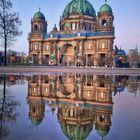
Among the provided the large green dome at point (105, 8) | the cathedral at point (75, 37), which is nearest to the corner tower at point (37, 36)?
the cathedral at point (75, 37)

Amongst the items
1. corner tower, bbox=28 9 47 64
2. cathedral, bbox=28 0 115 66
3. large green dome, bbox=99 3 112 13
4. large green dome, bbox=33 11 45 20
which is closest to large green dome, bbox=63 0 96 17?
cathedral, bbox=28 0 115 66

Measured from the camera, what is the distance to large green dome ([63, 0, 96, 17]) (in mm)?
85688

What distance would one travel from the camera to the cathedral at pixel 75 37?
75688mm

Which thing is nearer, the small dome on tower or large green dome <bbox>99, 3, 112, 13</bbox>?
large green dome <bbox>99, 3, 112, 13</bbox>

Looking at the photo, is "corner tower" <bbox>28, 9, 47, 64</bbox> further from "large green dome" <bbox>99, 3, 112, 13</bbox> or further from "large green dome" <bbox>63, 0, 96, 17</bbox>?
"large green dome" <bbox>99, 3, 112, 13</bbox>

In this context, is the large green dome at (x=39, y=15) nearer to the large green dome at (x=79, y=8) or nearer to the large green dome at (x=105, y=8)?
the large green dome at (x=79, y=8)

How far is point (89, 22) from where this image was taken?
86.2 m

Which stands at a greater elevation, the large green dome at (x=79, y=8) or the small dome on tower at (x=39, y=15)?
the large green dome at (x=79, y=8)

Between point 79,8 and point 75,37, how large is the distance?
11.1 metres

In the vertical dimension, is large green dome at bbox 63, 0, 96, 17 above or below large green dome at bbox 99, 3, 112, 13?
above

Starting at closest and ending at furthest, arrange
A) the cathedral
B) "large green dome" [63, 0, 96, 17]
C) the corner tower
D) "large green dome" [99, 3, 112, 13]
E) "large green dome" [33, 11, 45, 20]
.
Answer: the cathedral
"large green dome" [99, 3, 112, 13]
"large green dome" [63, 0, 96, 17]
the corner tower
"large green dome" [33, 11, 45, 20]

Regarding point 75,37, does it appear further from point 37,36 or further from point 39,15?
point 39,15

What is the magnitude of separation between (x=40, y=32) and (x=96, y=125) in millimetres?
83539

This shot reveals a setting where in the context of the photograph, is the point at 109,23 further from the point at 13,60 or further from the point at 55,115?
the point at 55,115
